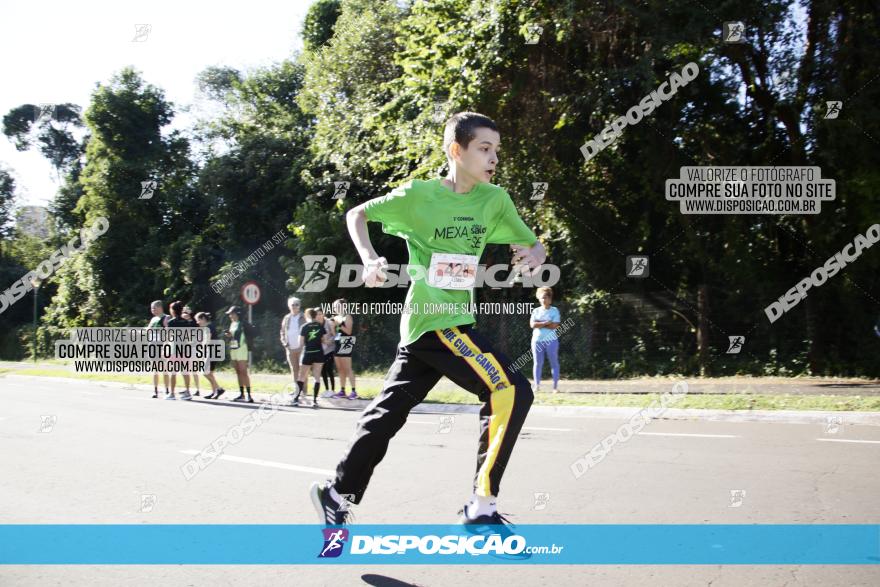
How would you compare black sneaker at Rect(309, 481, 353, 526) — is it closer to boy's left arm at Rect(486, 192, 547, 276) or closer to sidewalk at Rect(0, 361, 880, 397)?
boy's left arm at Rect(486, 192, 547, 276)

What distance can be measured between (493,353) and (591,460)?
3.41m

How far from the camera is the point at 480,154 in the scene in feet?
11.4

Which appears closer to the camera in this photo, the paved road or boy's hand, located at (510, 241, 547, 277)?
the paved road

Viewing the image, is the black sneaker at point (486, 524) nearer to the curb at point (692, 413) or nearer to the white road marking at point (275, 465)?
the white road marking at point (275, 465)

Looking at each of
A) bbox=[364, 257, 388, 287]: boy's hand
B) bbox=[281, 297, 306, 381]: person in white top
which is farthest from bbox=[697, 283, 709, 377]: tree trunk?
bbox=[364, 257, 388, 287]: boy's hand

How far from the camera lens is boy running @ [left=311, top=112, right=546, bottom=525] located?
338cm

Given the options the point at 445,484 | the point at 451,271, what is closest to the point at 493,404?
the point at 451,271

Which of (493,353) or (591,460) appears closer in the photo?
(493,353)

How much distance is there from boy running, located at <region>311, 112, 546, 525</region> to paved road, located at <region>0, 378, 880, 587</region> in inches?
17.9

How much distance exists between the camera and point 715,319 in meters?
16.5

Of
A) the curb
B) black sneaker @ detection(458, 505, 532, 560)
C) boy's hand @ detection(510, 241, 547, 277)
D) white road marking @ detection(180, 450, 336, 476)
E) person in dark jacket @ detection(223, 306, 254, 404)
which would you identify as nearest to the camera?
black sneaker @ detection(458, 505, 532, 560)

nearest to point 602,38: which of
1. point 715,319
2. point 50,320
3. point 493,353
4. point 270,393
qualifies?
Result: point 715,319

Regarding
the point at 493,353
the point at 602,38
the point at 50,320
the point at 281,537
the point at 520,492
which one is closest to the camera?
the point at 493,353

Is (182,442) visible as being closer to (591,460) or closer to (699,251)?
(591,460)
